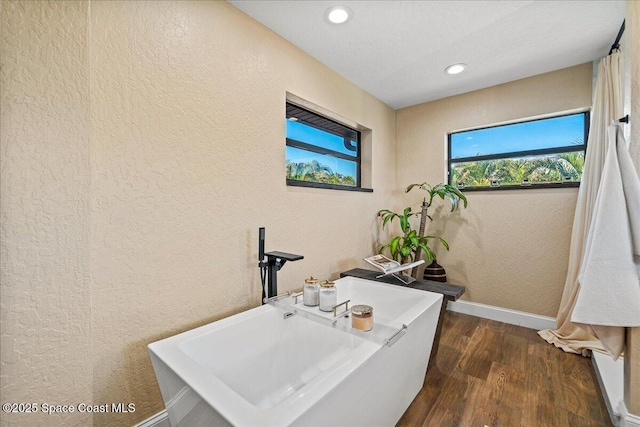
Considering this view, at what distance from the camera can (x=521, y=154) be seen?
9.40 feet

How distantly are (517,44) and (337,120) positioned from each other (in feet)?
5.20

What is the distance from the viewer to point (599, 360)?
2.02 metres

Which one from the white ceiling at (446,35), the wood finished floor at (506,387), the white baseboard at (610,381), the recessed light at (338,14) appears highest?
the white ceiling at (446,35)

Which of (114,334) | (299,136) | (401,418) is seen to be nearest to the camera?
(114,334)

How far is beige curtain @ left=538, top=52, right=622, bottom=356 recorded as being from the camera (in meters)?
2.15

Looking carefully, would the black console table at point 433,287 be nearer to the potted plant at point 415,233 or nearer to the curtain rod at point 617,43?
the potted plant at point 415,233

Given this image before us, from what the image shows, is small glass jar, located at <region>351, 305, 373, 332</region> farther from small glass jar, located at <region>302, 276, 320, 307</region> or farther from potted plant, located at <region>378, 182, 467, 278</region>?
Result: potted plant, located at <region>378, 182, 467, 278</region>

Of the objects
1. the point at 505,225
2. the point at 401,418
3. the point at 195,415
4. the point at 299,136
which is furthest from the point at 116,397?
the point at 505,225

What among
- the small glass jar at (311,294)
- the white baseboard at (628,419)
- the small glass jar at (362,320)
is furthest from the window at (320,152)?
the white baseboard at (628,419)

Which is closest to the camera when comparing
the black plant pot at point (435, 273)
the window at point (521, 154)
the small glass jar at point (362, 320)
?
the small glass jar at point (362, 320)

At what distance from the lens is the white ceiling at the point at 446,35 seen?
179 cm

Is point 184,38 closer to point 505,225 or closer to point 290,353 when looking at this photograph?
point 290,353

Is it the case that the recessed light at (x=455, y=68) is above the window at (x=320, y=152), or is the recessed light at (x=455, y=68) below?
above

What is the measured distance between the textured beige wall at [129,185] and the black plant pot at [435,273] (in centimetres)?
165
